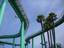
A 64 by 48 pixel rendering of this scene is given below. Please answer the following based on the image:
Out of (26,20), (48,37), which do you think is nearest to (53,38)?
(48,37)

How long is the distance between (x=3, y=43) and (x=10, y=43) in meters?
1.04

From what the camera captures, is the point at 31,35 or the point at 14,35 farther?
the point at 31,35

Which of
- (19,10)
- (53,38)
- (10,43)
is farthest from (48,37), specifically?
(19,10)

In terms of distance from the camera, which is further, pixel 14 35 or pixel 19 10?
pixel 14 35

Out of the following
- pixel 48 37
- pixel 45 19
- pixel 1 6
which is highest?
pixel 45 19

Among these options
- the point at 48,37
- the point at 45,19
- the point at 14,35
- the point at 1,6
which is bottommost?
the point at 1,6

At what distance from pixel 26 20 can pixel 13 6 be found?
2696 mm

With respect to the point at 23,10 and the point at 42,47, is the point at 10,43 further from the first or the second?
the point at 23,10

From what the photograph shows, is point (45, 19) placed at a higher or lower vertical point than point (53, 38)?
higher

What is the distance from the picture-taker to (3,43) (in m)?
20.4

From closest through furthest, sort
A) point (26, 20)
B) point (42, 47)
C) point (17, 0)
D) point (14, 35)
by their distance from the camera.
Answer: point (17, 0), point (26, 20), point (14, 35), point (42, 47)

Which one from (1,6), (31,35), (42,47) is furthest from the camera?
(42,47)

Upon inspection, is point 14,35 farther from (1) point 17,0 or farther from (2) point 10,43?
(1) point 17,0

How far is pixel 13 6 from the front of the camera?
13.4 metres
